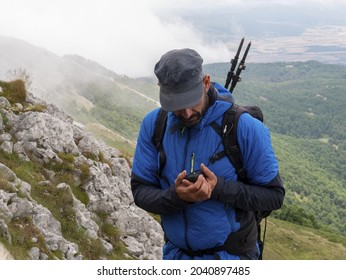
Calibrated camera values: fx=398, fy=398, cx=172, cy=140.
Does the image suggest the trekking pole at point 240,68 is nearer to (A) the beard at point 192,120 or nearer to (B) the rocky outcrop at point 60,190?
(A) the beard at point 192,120

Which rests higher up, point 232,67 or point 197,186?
point 232,67

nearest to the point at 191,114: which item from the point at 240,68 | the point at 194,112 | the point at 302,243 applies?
the point at 194,112

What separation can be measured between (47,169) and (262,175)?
13802 millimetres

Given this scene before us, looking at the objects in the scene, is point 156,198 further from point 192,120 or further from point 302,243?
point 302,243

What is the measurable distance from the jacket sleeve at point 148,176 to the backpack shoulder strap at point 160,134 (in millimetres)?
73

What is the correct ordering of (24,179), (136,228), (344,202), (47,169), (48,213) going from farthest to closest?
(344,202) → (136,228) → (47,169) → (24,179) → (48,213)

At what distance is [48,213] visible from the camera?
536 inches

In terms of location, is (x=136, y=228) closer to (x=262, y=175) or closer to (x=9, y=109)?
(x=9, y=109)

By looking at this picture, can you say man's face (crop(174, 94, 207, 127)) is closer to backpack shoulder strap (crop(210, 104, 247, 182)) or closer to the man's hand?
backpack shoulder strap (crop(210, 104, 247, 182))

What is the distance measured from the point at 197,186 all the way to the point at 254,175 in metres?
0.98

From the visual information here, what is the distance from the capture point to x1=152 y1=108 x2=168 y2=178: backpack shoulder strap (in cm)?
580

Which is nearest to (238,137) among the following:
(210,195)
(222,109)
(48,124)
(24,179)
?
(222,109)

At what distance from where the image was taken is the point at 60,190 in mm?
15930

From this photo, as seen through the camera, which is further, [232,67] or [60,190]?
[60,190]
